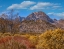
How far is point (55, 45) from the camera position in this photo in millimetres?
18391

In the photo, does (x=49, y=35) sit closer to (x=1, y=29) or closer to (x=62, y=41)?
(x=62, y=41)

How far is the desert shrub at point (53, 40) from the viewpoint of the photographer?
18375mm

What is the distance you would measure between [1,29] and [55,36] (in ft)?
189

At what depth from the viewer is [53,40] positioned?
18.6m

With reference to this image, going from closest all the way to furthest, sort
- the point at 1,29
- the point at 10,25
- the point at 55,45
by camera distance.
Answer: the point at 55,45, the point at 1,29, the point at 10,25

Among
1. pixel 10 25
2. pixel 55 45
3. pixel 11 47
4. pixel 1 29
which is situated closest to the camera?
pixel 11 47

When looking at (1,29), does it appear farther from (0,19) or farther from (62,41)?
(62,41)

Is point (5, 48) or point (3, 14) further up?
point (3, 14)

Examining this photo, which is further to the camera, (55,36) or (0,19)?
(0,19)

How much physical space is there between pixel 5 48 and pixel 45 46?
12.9 ft

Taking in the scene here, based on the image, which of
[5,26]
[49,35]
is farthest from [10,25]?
[49,35]

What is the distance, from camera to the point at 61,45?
18297mm

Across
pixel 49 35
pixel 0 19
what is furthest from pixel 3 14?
pixel 49 35

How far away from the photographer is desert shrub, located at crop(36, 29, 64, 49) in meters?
18.4
